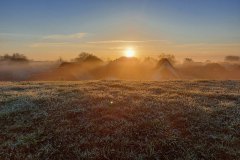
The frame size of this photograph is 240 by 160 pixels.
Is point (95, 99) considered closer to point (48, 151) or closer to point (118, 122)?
point (118, 122)

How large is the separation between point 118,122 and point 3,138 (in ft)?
17.8

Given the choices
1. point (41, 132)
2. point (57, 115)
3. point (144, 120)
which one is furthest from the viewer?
point (57, 115)

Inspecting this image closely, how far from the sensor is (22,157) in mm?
11836

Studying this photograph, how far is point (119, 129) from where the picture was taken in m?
13.6

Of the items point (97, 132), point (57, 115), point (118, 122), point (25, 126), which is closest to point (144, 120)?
point (118, 122)

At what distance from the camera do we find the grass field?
39.2ft

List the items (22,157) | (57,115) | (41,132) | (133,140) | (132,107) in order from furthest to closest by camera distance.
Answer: (132,107), (57,115), (41,132), (133,140), (22,157)

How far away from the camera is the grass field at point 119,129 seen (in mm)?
11938

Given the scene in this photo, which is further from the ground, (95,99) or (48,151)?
(95,99)

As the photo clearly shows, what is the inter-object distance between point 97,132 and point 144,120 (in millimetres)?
2606

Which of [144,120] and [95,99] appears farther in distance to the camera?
[95,99]

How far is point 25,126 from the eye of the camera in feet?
47.3

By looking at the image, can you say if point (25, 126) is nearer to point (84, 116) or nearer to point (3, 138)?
point (3, 138)

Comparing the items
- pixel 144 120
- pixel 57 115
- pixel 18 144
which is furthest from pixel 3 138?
pixel 144 120
